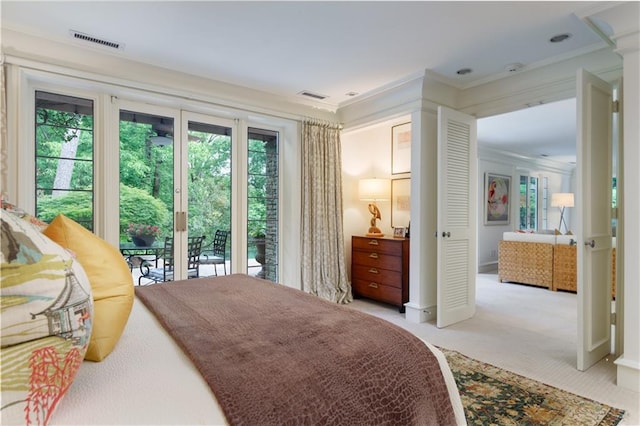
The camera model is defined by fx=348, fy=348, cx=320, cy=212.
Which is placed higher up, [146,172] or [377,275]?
[146,172]

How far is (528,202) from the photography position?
8281 mm

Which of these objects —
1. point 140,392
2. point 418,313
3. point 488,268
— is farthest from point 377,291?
point 488,268

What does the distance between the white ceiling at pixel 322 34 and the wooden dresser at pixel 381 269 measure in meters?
1.87

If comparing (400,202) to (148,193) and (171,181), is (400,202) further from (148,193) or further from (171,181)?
(148,193)

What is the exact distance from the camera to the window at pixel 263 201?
4125 millimetres

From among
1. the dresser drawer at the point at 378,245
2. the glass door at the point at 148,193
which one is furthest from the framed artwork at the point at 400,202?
the glass door at the point at 148,193

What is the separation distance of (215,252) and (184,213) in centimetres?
57

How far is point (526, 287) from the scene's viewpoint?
5508 mm

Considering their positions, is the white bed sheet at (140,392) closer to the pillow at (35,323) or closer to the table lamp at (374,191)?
the pillow at (35,323)

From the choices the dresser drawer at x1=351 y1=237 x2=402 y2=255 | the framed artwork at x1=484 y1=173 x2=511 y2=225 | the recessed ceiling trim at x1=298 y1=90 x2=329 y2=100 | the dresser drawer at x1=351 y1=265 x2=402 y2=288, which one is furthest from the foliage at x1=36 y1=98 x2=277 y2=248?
the framed artwork at x1=484 y1=173 x2=511 y2=225

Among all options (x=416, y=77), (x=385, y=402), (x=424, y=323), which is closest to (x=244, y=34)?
(x=416, y=77)

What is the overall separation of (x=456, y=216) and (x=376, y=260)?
44.4 inches

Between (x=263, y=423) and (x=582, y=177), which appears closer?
(x=263, y=423)

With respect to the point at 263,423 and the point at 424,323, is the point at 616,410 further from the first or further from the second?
the point at 263,423
